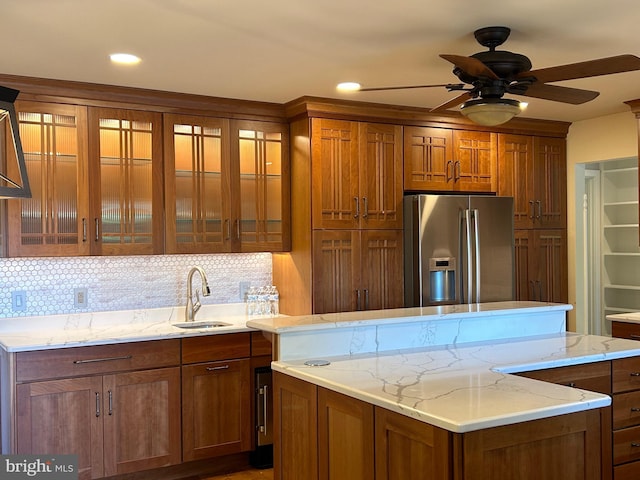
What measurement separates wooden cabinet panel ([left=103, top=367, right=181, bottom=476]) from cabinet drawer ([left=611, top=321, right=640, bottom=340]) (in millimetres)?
2993

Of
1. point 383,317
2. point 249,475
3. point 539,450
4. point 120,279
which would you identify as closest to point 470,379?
point 539,450

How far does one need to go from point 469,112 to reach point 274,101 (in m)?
1.88

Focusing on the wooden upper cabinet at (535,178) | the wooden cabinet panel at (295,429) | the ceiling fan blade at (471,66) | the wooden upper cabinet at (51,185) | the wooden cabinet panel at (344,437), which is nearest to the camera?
the wooden cabinet panel at (344,437)

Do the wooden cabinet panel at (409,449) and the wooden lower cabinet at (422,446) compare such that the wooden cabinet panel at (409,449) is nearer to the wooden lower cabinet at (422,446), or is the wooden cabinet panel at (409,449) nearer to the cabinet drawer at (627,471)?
the wooden lower cabinet at (422,446)

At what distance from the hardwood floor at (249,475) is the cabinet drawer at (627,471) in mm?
2024

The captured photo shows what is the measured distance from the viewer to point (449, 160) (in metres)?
5.34

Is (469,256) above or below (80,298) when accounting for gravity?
above

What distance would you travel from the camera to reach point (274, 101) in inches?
190

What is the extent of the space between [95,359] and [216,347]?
0.73 meters

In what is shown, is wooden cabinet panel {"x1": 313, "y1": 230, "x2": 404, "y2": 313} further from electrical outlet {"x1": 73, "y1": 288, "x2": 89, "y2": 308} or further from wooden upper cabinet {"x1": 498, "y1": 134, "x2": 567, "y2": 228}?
electrical outlet {"x1": 73, "y1": 288, "x2": 89, "y2": 308}

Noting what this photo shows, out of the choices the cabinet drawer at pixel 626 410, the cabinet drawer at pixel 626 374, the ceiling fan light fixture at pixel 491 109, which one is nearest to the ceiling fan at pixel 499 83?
the ceiling fan light fixture at pixel 491 109

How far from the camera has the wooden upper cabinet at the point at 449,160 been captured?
518 centimetres

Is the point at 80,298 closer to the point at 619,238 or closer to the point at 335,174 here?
the point at 335,174

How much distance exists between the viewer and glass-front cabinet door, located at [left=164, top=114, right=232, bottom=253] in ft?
15.1
